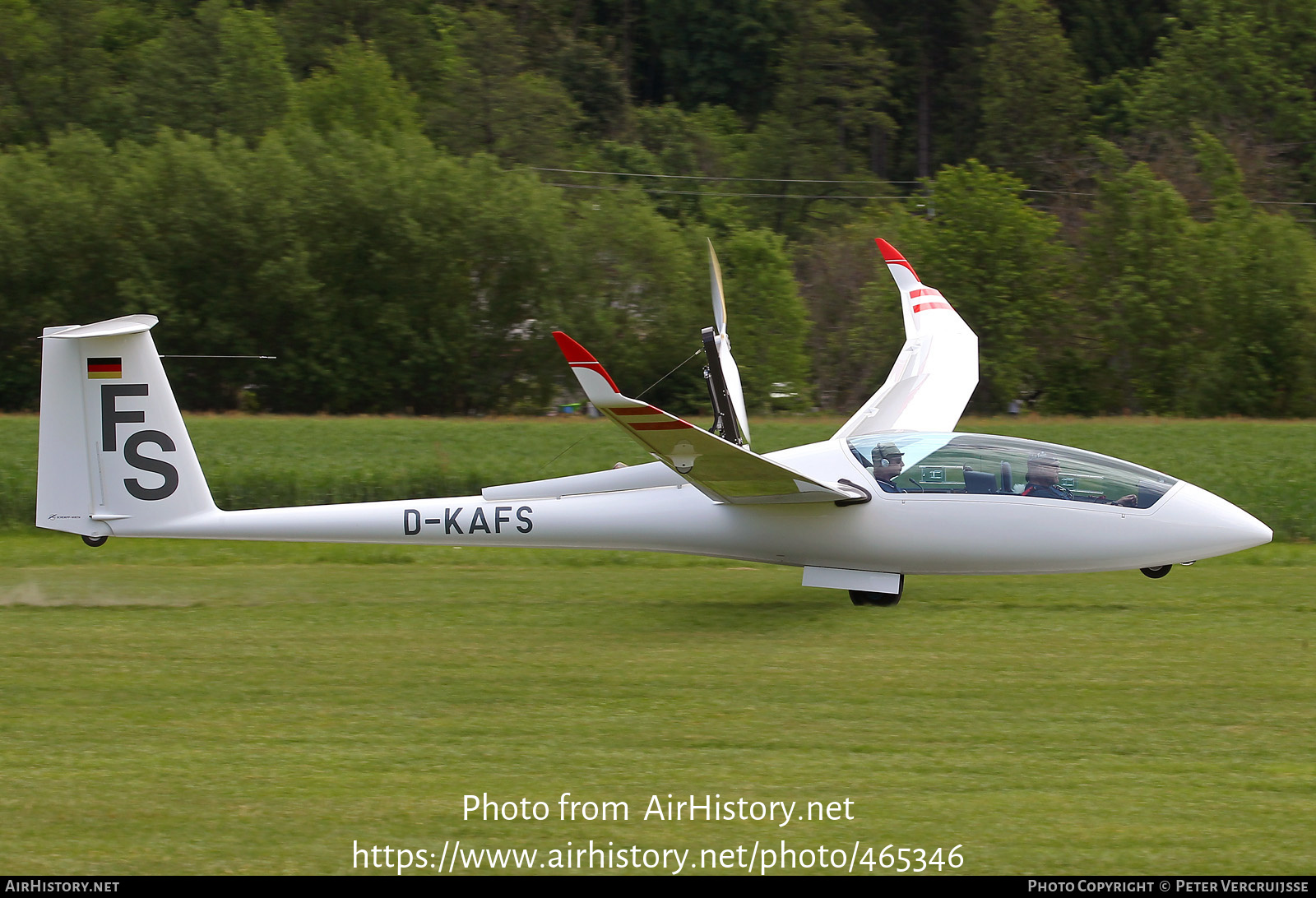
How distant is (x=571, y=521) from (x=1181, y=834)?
19.1 feet

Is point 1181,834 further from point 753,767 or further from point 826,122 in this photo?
A: point 826,122

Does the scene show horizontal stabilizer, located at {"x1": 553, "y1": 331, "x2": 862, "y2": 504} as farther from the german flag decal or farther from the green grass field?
the german flag decal

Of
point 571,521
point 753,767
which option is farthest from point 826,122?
point 753,767

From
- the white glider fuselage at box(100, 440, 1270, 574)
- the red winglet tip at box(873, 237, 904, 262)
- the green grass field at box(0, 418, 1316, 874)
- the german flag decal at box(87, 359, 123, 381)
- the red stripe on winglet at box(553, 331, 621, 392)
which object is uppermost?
the red winglet tip at box(873, 237, 904, 262)

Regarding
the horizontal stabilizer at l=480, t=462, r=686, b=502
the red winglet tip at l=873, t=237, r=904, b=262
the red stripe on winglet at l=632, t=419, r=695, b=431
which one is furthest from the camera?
the red winglet tip at l=873, t=237, r=904, b=262

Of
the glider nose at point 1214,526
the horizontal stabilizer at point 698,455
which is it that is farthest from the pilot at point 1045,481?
the horizontal stabilizer at point 698,455

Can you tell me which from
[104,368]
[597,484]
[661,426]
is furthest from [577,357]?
[104,368]

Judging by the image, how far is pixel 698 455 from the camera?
914cm

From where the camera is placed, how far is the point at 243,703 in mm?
7781

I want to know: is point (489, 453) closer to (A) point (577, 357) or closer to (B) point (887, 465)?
(B) point (887, 465)

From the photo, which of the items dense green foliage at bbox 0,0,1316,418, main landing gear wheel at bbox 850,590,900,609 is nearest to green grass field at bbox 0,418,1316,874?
main landing gear wheel at bbox 850,590,900,609

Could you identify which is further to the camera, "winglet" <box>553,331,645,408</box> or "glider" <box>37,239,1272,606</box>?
"glider" <box>37,239,1272,606</box>

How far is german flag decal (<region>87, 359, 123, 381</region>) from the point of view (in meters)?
10.2

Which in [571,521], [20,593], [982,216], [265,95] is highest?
[265,95]
